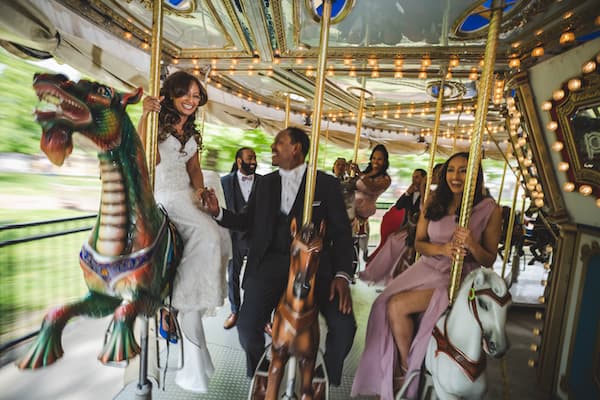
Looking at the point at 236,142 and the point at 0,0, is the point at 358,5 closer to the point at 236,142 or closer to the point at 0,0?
the point at 0,0

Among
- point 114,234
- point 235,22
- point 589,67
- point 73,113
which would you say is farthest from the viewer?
point 235,22

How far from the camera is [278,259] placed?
1.93m

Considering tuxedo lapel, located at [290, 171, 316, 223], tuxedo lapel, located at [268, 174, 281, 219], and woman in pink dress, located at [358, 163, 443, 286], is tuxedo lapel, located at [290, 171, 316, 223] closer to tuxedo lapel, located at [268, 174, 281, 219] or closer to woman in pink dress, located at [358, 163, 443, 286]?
tuxedo lapel, located at [268, 174, 281, 219]

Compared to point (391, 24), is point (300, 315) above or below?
below

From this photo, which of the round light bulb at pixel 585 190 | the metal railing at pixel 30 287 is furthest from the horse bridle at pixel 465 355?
the metal railing at pixel 30 287

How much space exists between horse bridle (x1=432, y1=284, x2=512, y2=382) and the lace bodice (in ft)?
5.27

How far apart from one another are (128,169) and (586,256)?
2815mm

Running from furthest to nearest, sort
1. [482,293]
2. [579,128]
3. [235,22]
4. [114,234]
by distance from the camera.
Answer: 1. [235,22]
2. [579,128]
3. [482,293]
4. [114,234]

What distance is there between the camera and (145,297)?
141 cm

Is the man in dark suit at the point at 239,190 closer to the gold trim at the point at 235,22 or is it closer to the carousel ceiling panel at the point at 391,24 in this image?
the gold trim at the point at 235,22

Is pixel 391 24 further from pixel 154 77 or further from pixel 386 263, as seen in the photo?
pixel 386 263

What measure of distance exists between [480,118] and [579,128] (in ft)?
2.66

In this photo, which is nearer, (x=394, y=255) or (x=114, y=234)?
(x=114, y=234)

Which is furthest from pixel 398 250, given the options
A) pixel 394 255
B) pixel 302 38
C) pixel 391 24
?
pixel 302 38
